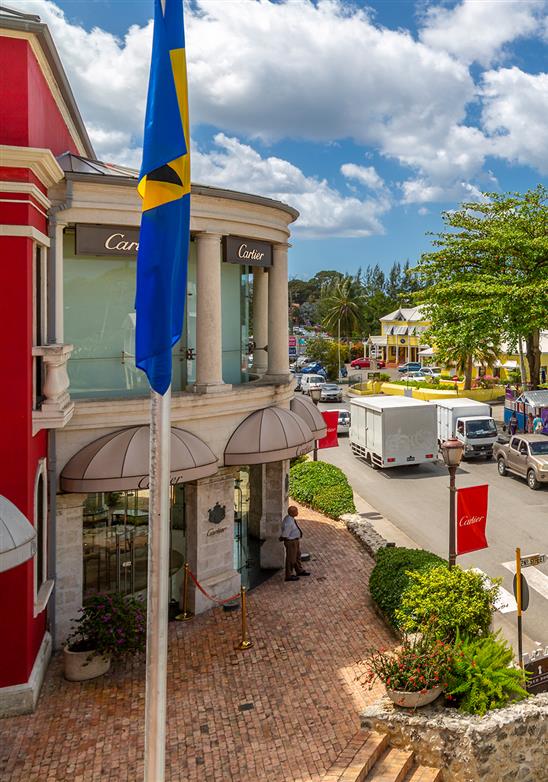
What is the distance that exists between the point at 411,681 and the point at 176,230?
6.84m

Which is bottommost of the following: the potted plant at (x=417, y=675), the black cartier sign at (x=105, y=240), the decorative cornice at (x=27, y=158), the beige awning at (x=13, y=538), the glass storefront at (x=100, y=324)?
the potted plant at (x=417, y=675)

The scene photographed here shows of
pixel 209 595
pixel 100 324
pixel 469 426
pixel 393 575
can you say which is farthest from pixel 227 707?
pixel 469 426

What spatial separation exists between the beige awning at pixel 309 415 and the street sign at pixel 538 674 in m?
7.62

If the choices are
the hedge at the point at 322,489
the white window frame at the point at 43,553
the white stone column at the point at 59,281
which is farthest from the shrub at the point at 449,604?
the hedge at the point at 322,489

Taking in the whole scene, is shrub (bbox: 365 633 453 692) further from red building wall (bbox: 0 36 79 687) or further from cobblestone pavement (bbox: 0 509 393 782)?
red building wall (bbox: 0 36 79 687)

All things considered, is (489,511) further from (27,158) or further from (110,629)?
(27,158)

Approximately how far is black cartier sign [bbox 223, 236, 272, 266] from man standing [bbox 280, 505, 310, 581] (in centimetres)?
561

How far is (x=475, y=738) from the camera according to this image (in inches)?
319

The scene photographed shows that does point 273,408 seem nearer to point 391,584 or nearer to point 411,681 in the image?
point 391,584

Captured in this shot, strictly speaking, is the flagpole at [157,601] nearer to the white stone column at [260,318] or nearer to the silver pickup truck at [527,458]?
the white stone column at [260,318]

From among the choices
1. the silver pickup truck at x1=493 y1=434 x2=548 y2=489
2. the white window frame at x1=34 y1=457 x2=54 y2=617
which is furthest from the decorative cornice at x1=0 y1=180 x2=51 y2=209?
the silver pickup truck at x1=493 y1=434 x2=548 y2=489

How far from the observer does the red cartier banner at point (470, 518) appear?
Result: 472 inches

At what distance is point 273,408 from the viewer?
1404 centimetres

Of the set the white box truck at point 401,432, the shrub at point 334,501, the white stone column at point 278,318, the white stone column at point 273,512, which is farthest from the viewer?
the white box truck at point 401,432
